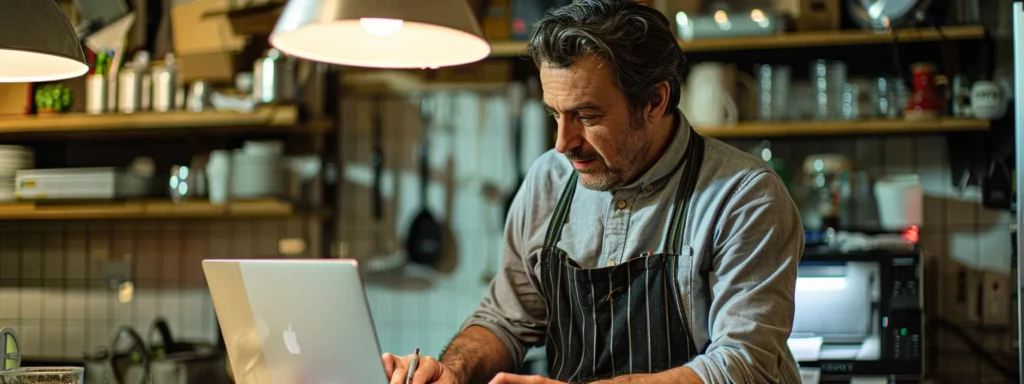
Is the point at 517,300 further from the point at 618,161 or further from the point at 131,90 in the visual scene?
the point at 131,90

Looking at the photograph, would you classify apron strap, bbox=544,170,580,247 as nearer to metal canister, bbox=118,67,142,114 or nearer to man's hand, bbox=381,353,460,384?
man's hand, bbox=381,353,460,384

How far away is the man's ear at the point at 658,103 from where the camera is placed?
5.32 feet

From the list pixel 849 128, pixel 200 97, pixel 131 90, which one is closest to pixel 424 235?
pixel 200 97

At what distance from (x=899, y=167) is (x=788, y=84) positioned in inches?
19.2

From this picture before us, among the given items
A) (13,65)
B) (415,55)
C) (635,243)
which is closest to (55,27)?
(13,65)

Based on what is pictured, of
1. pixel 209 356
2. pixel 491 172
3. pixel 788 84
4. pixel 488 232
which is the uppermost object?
pixel 788 84

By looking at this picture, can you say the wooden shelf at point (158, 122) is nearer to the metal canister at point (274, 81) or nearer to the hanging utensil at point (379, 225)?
the metal canister at point (274, 81)

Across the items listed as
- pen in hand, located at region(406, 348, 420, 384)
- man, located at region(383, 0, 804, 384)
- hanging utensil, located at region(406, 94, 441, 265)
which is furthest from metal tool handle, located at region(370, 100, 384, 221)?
pen in hand, located at region(406, 348, 420, 384)

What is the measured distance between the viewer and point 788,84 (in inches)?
121

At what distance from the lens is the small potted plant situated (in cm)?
342

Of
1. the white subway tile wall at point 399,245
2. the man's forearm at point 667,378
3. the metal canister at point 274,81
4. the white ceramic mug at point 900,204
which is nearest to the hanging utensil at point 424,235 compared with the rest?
the white subway tile wall at point 399,245

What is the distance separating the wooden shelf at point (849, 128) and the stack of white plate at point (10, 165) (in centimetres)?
227

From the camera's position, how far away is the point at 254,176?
3.22 m

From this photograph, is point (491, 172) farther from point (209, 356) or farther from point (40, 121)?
point (40, 121)
